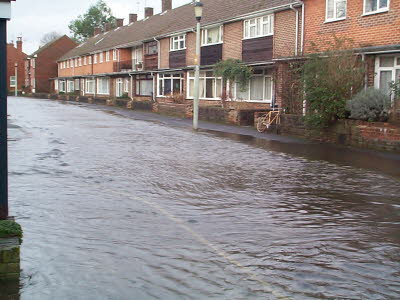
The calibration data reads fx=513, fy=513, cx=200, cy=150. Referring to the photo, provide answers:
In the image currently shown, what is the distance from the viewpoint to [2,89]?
16.8ft

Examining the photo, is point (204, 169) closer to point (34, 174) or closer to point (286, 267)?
point (34, 174)

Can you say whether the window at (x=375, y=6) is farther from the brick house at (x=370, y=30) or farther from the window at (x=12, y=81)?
the window at (x=12, y=81)

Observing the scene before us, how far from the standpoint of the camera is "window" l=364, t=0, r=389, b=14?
1853cm

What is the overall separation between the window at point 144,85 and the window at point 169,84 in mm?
2948

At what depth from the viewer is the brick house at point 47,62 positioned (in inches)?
3366

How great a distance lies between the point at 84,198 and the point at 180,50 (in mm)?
30985

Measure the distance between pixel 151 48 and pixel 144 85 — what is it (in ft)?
12.9

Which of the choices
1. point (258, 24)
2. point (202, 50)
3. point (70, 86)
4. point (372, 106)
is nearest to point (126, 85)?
point (202, 50)

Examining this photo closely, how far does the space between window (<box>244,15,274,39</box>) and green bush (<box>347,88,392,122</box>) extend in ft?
38.9

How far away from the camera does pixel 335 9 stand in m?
Result: 21.0

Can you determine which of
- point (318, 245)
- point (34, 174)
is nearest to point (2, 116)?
point (318, 245)

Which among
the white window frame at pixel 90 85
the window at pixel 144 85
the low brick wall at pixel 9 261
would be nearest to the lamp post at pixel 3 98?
the low brick wall at pixel 9 261

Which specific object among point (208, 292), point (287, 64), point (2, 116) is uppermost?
point (287, 64)

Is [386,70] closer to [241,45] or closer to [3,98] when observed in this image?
[241,45]
